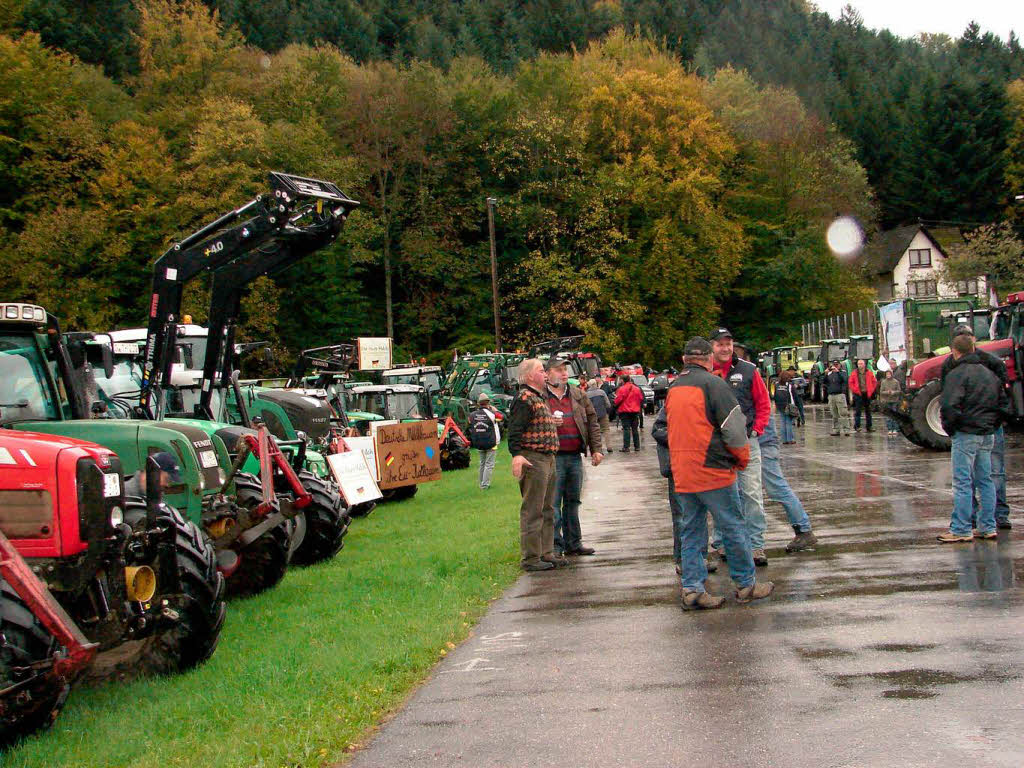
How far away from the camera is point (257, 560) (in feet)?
36.8

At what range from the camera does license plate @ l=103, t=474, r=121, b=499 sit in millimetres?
6949

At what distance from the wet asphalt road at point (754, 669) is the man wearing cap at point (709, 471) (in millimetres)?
301

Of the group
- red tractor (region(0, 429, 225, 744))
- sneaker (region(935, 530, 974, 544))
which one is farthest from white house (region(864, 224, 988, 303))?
red tractor (region(0, 429, 225, 744))

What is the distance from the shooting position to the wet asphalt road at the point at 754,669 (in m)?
5.29

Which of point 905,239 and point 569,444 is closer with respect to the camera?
point 569,444

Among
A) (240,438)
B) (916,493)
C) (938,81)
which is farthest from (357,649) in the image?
(938,81)

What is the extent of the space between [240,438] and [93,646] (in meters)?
5.96

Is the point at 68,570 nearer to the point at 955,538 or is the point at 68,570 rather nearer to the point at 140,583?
the point at 140,583

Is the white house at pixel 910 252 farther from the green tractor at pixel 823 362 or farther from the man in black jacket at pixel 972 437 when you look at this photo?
the man in black jacket at pixel 972 437

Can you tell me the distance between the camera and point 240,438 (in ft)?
39.5

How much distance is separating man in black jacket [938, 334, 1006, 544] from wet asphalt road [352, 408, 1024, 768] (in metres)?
0.32

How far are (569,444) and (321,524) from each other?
314 centimetres

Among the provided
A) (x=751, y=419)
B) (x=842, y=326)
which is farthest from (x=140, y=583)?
(x=842, y=326)

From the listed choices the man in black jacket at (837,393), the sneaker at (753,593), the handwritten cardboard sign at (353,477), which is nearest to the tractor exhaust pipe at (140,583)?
the sneaker at (753,593)
